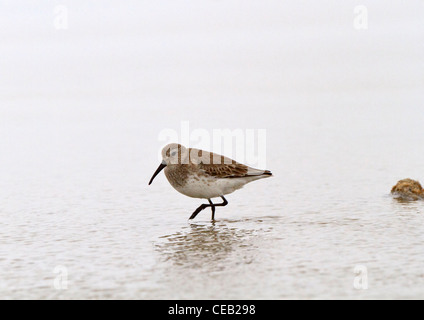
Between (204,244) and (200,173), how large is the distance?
175 cm

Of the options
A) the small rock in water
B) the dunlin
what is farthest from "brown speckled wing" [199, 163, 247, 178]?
the small rock in water

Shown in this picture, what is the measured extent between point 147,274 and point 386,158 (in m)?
8.57

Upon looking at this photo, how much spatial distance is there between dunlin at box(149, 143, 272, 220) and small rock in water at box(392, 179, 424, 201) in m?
2.25

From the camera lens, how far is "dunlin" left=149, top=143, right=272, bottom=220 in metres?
10.0

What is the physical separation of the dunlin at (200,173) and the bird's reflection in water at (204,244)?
61cm

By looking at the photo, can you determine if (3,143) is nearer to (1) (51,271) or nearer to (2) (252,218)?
(2) (252,218)

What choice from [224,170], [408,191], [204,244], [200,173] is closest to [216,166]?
[224,170]

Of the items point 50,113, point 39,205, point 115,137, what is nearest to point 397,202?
point 39,205

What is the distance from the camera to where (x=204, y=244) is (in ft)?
27.7

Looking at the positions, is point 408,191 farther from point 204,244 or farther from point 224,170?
point 204,244

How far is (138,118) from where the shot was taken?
2262 cm

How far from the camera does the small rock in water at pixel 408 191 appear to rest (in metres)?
10.6

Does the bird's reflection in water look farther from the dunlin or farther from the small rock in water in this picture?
the small rock in water

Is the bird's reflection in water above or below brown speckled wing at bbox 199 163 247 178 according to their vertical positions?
below
